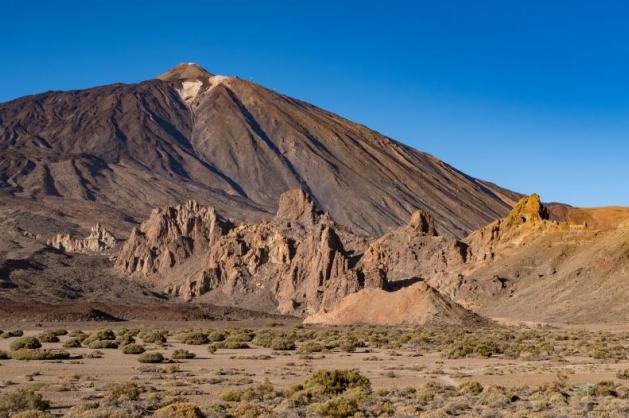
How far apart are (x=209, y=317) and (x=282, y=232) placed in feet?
115

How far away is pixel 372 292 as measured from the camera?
75375 mm

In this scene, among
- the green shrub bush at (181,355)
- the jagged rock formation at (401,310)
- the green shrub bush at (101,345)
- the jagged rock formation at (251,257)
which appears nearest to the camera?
the green shrub bush at (181,355)

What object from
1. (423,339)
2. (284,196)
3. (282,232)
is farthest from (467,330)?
(284,196)

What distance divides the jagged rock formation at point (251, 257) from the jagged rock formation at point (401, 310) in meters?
15.1

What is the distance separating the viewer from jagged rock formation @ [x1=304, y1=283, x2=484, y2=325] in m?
66.4

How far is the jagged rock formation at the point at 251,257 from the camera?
327ft

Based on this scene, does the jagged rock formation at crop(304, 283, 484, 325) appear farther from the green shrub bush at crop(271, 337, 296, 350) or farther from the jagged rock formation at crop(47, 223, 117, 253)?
the jagged rock formation at crop(47, 223, 117, 253)

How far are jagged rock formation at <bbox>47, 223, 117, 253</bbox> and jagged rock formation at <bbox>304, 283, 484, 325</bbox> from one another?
297 ft

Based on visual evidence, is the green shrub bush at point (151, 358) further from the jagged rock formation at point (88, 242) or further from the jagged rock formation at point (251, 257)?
the jagged rock formation at point (88, 242)

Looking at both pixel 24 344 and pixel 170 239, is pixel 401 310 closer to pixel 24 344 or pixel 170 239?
pixel 24 344

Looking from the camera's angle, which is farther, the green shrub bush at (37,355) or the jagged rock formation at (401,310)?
the jagged rock formation at (401,310)

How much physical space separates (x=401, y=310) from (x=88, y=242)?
10427 centimetres

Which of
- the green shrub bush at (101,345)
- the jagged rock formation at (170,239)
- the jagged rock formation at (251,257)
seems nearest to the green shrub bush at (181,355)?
the green shrub bush at (101,345)

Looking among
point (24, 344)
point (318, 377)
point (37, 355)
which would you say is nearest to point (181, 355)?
point (37, 355)
